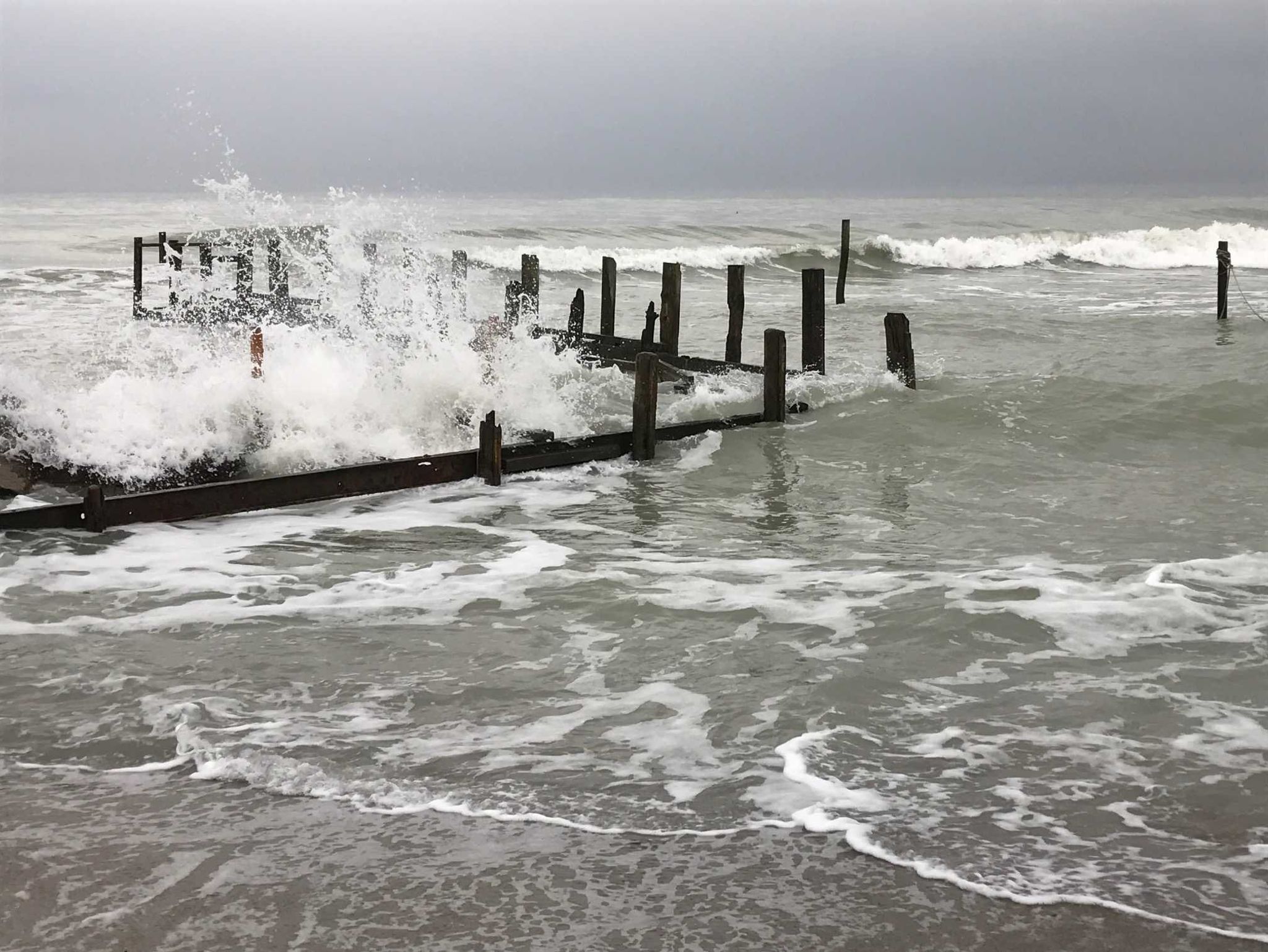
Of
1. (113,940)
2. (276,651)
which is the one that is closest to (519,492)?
(276,651)

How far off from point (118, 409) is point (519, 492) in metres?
3.17

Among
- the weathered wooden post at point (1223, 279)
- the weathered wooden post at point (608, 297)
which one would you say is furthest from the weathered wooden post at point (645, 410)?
the weathered wooden post at point (1223, 279)

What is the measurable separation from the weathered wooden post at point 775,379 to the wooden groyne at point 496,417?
0.04 ft

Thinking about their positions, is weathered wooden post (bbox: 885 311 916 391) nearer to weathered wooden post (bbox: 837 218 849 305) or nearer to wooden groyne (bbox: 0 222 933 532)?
wooden groyne (bbox: 0 222 933 532)

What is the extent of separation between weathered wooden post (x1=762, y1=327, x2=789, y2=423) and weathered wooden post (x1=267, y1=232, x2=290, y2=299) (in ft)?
39.1

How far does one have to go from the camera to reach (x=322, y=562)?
744 centimetres

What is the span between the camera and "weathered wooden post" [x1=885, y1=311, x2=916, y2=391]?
13.8 meters

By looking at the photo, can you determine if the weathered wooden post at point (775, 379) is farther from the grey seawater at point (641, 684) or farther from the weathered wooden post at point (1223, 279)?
the weathered wooden post at point (1223, 279)

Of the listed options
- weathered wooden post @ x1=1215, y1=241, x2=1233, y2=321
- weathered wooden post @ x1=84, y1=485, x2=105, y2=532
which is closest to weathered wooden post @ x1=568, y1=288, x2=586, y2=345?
weathered wooden post @ x1=84, y1=485, x2=105, y2=532

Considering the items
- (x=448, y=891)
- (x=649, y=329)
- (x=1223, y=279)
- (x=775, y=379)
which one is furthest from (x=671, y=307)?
(x=1223, y=279)

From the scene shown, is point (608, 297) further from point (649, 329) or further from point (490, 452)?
point (490, 452)

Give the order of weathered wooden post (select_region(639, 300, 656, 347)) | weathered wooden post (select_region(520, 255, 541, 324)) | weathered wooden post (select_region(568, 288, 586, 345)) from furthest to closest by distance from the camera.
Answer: weathered wooden post (select_region(520, 255, 541, 324)) → weathered wooden post (select_region(568, 288, 586, 345)) → weathered wooden post (select_region(639, 300, 656, 347))

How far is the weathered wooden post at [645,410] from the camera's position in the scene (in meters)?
10.4

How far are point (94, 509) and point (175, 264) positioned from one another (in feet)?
55.1
